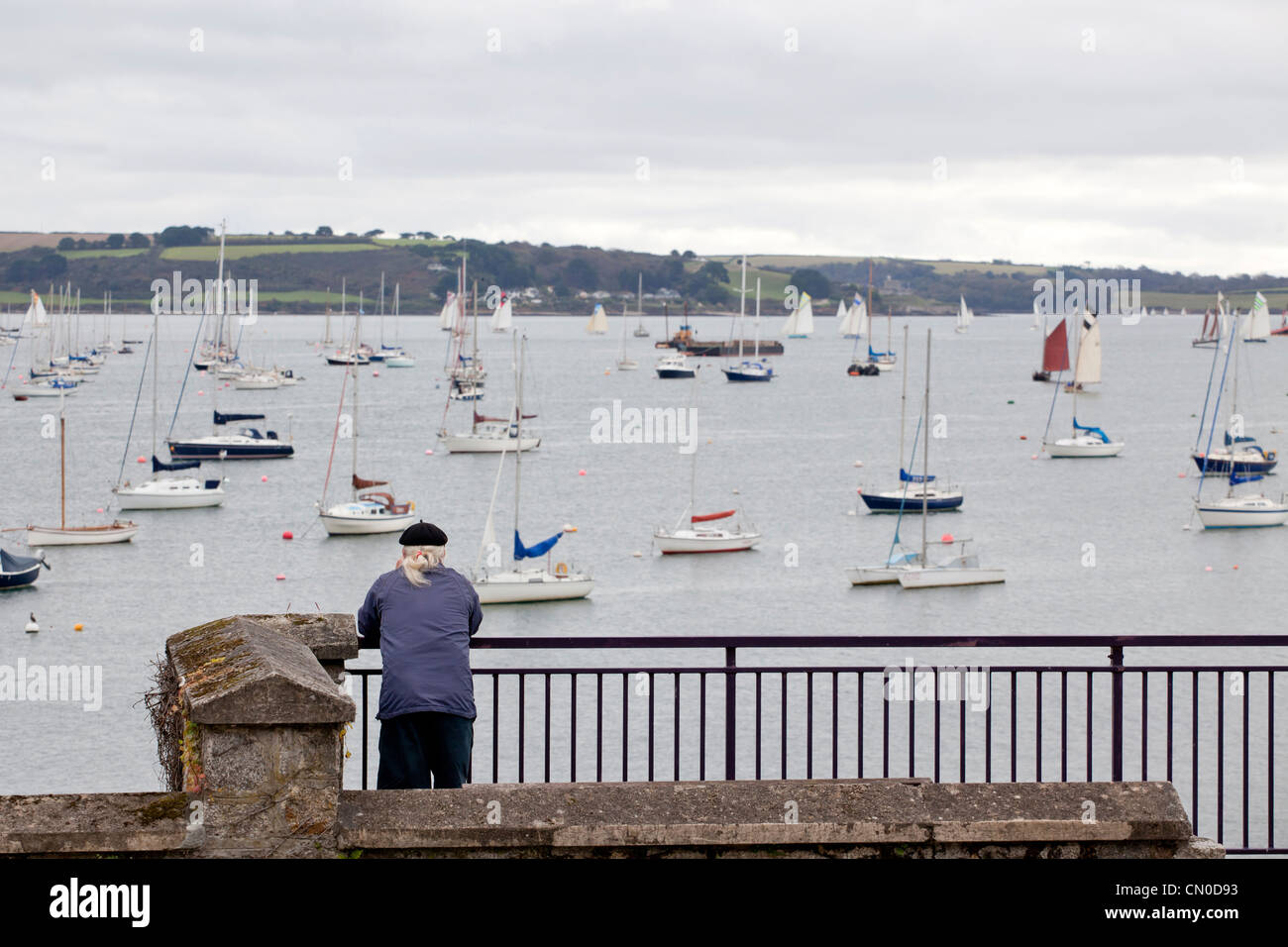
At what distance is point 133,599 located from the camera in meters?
71.2

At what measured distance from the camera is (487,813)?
6.68m

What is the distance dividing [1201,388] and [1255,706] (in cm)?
15051

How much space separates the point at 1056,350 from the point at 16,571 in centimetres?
13296

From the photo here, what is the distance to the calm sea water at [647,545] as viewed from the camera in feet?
213

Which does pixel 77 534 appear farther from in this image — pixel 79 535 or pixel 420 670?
pixel 420 670

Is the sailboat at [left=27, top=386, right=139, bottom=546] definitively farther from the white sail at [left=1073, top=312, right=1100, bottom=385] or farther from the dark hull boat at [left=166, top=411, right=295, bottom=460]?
the white sail at [left=1073, top=312, right=1100, bottom=385]

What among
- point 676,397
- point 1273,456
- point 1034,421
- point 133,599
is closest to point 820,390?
point 676,397

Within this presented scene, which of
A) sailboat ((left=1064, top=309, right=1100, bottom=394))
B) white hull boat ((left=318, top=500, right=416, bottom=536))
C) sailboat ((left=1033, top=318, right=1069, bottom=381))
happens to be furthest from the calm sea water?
A: sailboat ((left=1033, top=318, right=1069, bottom=381))

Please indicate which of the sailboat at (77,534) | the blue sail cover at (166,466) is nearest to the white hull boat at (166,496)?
the blue sail cover at (166,466)

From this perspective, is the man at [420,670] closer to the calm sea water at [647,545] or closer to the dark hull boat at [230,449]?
the calm sea water at [647,545]

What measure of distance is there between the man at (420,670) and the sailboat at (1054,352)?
16226 cm

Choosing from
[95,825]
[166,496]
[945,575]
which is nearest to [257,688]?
[95,825]
